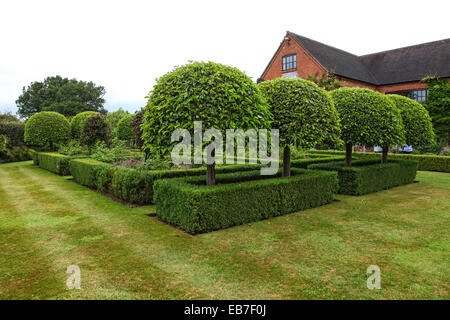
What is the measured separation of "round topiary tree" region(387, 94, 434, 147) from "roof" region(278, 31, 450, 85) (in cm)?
1768

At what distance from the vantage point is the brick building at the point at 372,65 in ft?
103

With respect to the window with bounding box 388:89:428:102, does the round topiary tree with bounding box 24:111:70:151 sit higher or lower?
lower

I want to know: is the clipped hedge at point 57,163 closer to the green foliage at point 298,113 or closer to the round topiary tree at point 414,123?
the green foliage at point 298,113

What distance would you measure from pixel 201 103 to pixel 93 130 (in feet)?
52.5

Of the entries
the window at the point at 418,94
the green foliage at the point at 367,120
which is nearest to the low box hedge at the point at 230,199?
the green foliage at the point at 367,120

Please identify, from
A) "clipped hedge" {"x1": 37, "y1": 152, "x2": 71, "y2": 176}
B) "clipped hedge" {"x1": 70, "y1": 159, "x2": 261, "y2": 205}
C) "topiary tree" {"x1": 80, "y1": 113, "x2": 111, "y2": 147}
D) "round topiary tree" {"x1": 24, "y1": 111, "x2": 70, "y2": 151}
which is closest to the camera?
"clipped hedge" {"x1": 70, "y1": 159, "x2": 261, "y2": 205}

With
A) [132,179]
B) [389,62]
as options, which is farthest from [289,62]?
[132,179]

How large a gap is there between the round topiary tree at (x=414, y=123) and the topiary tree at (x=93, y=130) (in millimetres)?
18161

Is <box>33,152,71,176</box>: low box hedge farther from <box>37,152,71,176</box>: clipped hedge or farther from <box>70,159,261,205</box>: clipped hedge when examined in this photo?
<box>70,159,261,205</box>: clipped hedge

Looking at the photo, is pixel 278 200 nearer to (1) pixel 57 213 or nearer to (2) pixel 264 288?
(2) pixel 264 288

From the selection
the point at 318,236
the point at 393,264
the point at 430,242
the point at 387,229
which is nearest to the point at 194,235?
the point at 318,236

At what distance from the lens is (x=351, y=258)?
525cm

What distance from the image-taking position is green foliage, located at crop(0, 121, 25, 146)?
90.1 feet
